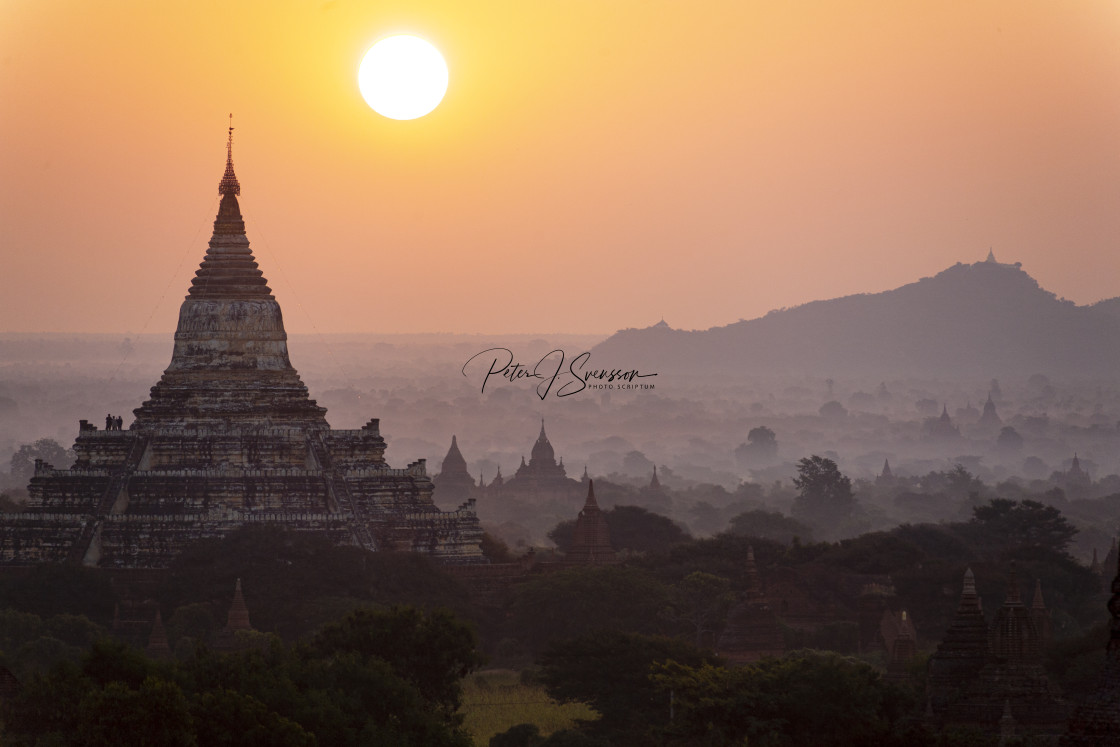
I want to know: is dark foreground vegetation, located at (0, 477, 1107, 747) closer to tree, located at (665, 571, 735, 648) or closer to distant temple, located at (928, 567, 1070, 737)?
tree, located at (665, 571, 735, 648)

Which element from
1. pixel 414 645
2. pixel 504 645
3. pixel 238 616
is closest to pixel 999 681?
pixel 414 645

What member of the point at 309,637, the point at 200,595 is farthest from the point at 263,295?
the point at 309,637

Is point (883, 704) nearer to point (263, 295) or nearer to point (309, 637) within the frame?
point (309, 637)

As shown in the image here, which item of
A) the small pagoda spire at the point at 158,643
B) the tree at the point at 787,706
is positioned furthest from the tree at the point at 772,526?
the tree at the point at 787,706

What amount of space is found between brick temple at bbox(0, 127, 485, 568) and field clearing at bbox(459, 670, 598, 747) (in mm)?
11550

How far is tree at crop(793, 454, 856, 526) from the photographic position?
113312 millimetres

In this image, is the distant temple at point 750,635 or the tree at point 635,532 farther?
the tree at point 635,532

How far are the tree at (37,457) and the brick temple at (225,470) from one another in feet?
262

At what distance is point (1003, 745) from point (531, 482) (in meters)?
91.4

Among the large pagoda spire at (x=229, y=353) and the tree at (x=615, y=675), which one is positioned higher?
the large pagoda spire at (x=229, y=353)

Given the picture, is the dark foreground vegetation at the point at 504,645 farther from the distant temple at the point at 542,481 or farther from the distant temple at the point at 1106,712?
the distant temple at the point at 542,481

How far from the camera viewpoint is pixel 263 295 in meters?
62.6

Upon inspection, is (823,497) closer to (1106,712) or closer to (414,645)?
(414,645)

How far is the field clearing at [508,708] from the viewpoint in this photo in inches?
1570
